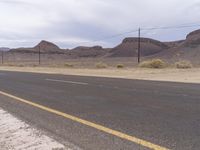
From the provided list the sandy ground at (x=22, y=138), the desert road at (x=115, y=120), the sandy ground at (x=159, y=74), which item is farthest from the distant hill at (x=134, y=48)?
the sandy ground at (x=22, y=138)

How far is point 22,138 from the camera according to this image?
7.43m

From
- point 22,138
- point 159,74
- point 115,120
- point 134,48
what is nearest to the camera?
point 22,138

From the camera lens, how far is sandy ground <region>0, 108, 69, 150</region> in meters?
6.75

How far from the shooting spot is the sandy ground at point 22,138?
675 centimetres

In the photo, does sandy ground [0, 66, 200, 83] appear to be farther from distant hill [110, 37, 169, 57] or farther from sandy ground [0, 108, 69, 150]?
distant hill [110, 37, 169, 57]

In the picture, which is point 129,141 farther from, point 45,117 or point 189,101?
point 189,101

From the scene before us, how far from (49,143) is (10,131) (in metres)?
1.62

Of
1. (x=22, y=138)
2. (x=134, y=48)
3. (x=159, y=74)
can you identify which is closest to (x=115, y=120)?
(x=22, y=138)

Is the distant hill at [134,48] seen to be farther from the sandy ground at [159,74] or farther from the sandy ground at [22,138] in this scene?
the sandy ground at [22,138]

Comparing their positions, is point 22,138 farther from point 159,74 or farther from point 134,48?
point 134,48

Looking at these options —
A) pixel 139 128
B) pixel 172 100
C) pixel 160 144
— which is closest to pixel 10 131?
pixel 139 128

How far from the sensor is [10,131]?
8.21 meters

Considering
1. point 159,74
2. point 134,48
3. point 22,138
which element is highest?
point 134,48

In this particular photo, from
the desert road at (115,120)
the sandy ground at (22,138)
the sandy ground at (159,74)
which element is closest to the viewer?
the sandy ground at (22,138)
